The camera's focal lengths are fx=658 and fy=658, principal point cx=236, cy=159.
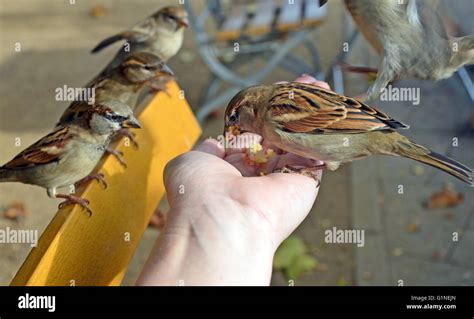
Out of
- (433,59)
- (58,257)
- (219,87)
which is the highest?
(219,87)

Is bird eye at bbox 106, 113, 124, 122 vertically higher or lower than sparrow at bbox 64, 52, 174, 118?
lower

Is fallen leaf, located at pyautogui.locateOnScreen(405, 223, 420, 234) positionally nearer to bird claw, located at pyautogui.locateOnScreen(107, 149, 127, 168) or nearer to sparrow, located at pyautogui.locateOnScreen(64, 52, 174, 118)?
sparrow, located at pyautogui.locateOnScreen(64, 52, 174, 118)

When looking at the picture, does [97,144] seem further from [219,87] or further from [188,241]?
[219,87]

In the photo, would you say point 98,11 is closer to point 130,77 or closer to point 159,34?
point 159,34

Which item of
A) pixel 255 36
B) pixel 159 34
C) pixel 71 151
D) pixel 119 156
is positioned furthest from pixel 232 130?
pixel 255 36

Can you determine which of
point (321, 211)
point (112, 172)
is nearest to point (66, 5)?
point (321, 211)

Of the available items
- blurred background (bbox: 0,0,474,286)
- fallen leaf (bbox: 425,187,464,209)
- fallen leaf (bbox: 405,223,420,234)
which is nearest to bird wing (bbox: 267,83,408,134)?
blurred background (bbox: 0,0,474,286)

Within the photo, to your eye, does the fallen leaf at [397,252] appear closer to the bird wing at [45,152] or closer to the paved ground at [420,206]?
the paved ground at [420,206]
